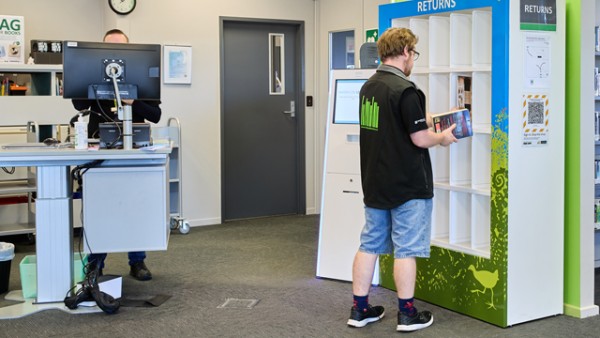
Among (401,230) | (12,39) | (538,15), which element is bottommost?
(401,230)

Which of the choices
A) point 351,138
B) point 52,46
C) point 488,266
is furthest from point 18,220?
point 488,266

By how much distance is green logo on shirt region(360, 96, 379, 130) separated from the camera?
3.75 metres

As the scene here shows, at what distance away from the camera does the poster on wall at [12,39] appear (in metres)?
6.32

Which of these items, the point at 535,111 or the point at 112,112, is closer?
the point at 535,111

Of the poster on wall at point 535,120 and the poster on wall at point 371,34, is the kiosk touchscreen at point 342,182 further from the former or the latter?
the poster on wall at point 371,34

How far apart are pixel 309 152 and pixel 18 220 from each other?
9.64 feet

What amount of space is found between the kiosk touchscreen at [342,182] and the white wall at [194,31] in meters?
2.26

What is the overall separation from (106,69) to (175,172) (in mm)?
2599

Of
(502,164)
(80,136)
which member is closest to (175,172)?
(80,136)

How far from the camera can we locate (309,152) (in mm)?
7645

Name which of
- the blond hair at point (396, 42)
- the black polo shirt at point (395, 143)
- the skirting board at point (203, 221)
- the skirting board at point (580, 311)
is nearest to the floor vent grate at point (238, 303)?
the black polo shirt at point (395, 143)

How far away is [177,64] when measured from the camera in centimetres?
677

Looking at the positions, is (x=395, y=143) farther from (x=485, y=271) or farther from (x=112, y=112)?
(x=112, y=112)

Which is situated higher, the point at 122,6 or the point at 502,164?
the point at 122,6
